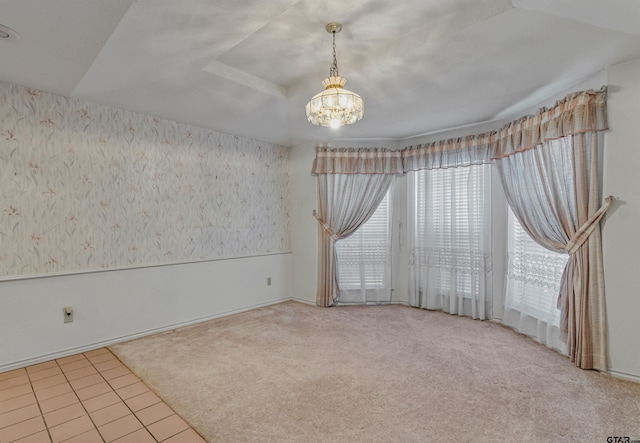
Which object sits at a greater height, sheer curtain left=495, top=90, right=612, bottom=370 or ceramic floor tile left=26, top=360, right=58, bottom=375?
sheer curtain left=495, top=90, right=612, bottom=370

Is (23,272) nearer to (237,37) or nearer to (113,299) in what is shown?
(113,299)

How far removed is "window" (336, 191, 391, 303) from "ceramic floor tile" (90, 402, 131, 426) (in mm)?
2993

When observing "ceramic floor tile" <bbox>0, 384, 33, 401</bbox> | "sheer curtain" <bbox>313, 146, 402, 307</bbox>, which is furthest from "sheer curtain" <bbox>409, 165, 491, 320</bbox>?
"ceramic floor tile" <bbox>0, 384, 33, 401</bbox>

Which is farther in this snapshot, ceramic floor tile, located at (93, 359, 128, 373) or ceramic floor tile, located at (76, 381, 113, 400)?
ceramic floor tile, located at (93, 359, 128, 373)

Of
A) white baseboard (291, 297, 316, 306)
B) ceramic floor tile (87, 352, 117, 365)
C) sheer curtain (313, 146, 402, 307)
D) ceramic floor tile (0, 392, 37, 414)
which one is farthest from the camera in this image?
white baseboard (291, 297, 316, 306)

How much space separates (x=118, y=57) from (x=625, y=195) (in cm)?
390

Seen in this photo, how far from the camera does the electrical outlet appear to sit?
2929 millimetres

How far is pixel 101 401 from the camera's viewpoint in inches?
86.7

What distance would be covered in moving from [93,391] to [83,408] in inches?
8.9

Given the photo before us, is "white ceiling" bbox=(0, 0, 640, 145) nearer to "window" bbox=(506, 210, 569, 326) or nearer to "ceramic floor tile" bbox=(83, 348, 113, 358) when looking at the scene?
"window" bbox=(506, 210, 569, 326)

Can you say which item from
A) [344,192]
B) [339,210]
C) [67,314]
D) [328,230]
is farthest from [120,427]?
[344,192]

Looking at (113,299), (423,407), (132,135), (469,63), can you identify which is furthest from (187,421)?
(469,63)

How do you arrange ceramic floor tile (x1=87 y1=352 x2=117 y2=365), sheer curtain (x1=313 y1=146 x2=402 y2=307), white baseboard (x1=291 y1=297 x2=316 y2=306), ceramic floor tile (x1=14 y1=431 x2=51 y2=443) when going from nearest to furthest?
ceramic floor tile (x1=14 y1=431 x2=51 y2=443), ceramic floor tile (x1=87 y1=352 x2=117 y2=365), sheer curtain (x1=313 y1=146 x2=402 y2=307), white baseboard (x1=291 y1=297 x2=316 y2=306)

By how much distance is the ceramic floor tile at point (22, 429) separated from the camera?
183 cm
